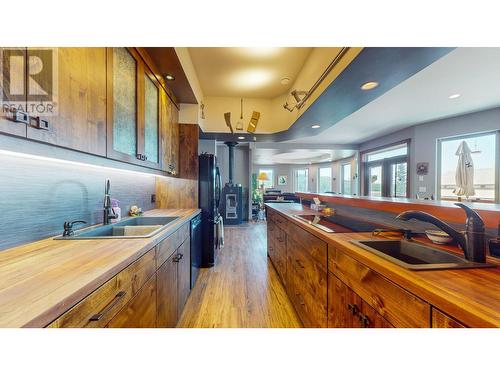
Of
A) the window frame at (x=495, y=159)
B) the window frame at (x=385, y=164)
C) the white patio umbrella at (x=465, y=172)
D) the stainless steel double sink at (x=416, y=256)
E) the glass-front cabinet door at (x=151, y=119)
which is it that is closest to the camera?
the stainless steel double sink at (x=416, y=256)

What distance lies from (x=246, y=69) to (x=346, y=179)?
6.99m

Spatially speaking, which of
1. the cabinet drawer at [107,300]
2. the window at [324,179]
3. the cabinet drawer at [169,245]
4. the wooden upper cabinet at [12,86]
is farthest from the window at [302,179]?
the wooden upper cabinet at [12,86]

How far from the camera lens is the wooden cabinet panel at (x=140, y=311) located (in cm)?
79

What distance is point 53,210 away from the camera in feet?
3.94

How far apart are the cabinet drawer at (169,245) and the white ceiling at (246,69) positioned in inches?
94.6

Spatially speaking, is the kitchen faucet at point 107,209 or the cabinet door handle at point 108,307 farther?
the kitchen faucet at point 107,209

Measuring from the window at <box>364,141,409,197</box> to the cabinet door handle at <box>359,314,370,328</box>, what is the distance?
18.4 feet

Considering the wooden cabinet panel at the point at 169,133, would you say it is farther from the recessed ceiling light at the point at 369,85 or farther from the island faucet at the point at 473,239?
the island faucet at the point at 473,239

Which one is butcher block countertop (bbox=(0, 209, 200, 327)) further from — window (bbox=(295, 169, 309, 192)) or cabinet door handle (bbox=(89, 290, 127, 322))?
window (bbox=(295, 169, 309, 192))

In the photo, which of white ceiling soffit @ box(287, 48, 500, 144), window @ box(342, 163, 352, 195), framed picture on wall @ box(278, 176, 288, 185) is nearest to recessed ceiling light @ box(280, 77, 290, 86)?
white ceiling soffit @ box(287, 48, 500, 144)
